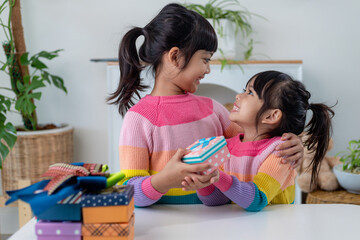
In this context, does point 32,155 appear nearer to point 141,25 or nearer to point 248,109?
point 141,25

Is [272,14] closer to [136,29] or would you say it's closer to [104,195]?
[136,29]

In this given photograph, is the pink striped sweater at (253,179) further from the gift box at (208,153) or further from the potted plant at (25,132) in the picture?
the potted plant at (25,132)

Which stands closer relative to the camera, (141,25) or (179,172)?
(179,172)

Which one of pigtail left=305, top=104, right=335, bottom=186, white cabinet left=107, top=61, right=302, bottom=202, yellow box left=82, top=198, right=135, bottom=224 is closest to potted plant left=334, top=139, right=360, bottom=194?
white cabinet left=107, top=61, right=302, bottom=202

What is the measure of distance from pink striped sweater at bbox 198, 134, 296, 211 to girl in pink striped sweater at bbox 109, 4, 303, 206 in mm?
47

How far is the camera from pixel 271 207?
0.98 metres

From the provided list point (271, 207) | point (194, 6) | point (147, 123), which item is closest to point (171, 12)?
point (147, 123)

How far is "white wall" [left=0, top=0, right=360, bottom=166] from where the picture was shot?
2729mm

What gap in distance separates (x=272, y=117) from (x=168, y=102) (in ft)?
0.90

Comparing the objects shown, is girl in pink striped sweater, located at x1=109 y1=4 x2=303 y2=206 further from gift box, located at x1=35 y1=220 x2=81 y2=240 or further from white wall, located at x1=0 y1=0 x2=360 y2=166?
white wall, located at x1=0 y1=0 x2=360 y2=166

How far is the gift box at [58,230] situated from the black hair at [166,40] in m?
0.54

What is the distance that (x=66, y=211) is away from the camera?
0.68 m

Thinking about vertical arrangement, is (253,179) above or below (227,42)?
below

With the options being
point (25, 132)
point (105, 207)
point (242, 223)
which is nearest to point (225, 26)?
point (25, 132)
